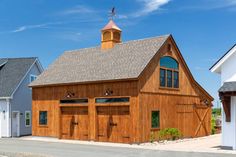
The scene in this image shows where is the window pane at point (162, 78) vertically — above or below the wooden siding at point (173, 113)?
above

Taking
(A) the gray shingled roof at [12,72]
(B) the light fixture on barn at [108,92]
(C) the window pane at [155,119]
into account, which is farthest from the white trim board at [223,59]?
(A) the gray shingled roof at [12,72]

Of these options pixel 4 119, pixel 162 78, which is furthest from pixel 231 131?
pixel 4 119

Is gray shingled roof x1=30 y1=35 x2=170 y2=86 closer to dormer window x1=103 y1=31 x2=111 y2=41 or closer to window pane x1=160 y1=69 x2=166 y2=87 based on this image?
dormer window x1=103 y1=31 x2=111 y2=41

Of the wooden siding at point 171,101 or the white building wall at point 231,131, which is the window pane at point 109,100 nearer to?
the wooden siding at point 171,101

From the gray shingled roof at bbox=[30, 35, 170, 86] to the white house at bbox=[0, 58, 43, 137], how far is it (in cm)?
350

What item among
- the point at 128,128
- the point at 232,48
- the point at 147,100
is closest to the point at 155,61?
the point at 147,100

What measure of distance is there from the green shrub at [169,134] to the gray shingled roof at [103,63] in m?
4.60

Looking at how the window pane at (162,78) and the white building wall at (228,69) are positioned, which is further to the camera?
the window pane at (162,78)

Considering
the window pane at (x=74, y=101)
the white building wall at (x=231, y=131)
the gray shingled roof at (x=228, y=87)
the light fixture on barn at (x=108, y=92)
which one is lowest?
the white building wall at (x=231, y=131)

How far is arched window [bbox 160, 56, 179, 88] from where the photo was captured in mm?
28847

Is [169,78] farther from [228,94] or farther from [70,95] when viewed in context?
[228,94]

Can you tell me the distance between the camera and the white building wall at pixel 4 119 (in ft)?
115

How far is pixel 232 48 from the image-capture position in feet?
72.7

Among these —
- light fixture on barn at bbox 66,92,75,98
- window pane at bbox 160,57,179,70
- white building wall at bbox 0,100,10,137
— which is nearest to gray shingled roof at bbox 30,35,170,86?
light fixture on barn at bbox 66,92,75,98
